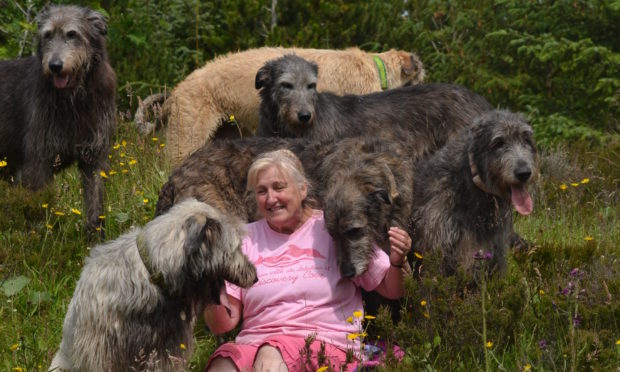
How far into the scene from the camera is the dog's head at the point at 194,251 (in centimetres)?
430

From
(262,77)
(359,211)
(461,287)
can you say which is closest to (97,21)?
(262,77)

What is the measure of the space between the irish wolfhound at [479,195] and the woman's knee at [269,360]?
52.6 inches

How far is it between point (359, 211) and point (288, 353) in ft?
3.22

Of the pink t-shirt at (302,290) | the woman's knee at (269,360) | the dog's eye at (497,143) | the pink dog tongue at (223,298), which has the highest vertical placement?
the dog's eye at (497,143)

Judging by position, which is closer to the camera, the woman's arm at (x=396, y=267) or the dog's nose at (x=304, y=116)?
the woman's arm at (x=396, y=267)

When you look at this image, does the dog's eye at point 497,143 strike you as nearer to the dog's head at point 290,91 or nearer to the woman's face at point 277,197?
the woman's face at point 277,197

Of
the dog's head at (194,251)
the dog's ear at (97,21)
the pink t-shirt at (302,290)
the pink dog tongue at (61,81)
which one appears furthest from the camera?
the dog's ear at (97,21)

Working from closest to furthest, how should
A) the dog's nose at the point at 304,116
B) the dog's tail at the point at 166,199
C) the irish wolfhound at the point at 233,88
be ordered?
the dog's tail at the point at 166,199 < the dog's nose at the point at 304,116 < the irish wolfhound at the point at 233,88

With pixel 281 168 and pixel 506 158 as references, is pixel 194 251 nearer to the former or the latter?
pixel 281 168

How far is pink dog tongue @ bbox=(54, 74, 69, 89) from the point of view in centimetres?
752

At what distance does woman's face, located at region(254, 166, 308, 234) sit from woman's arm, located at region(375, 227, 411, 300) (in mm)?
638

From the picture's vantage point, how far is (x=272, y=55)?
1075 cm

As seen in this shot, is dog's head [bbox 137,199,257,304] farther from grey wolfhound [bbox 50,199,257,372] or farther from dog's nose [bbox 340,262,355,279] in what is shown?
dog's nose [bbox 340,262,355,279]

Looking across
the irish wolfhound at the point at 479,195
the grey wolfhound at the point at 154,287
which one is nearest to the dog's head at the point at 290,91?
the irish wolfhound at the point at 479,195
